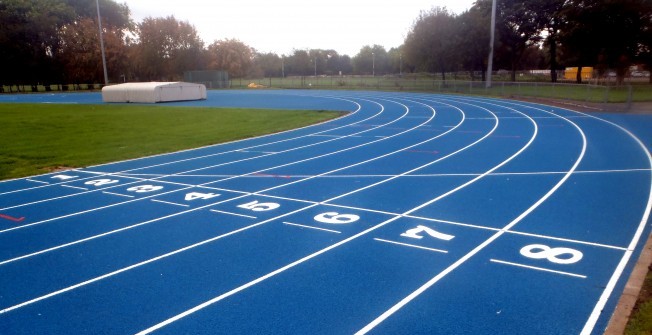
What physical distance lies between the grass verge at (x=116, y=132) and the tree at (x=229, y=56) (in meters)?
51.6

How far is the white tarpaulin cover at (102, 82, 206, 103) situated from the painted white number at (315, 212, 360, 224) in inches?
1311

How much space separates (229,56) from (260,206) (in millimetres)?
76309

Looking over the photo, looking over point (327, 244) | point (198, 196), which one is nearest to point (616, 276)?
point (327, 244)

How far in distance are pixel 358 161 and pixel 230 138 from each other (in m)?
6.75

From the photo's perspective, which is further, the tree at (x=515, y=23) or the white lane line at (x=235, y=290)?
the tree at (x=515, y=23)

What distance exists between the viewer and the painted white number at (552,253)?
253 inches

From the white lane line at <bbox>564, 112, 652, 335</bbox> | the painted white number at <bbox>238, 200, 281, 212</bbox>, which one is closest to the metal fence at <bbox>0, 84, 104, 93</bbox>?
the painted white number at <bbox>238, 200, 281, 212</bbox>

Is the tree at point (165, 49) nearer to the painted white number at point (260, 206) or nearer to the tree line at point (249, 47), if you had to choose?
the tree line at point (249, 47)

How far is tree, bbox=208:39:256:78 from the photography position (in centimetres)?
8075

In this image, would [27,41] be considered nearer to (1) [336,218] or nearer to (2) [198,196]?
(2) [198,196]

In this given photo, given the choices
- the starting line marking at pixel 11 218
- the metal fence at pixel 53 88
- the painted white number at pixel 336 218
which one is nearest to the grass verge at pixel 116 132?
the starting line marking at pixel 11 218

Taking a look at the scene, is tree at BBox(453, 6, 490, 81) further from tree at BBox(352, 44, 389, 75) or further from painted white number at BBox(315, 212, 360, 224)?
tree at BBox(352, 44, 389, 75)

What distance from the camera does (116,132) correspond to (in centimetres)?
2092

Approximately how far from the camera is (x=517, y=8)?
54.7m
